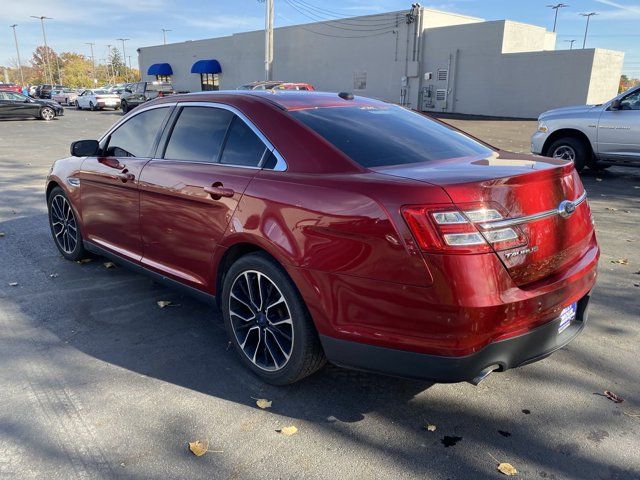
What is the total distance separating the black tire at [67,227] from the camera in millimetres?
5113

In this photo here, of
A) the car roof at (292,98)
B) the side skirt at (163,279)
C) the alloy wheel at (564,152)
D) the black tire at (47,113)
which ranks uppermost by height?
the car roof at (292,98)

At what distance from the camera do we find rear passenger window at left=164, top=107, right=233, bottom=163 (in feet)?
11.6

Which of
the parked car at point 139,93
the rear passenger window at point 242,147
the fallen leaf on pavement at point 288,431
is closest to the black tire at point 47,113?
the parked car at point 139,93

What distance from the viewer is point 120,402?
3023 mm

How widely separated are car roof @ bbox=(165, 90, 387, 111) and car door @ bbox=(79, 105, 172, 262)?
0.43m

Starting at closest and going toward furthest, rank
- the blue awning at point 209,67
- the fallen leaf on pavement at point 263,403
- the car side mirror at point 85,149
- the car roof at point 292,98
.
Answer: the fallen leaf on pavement at point 263,403 < the car roof at point 292,98 < the car side mirror at point 85,149 < the blue awning at point 209,67

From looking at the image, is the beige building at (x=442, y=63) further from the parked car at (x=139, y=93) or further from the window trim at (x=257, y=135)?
the window trim at (x=257, y=135)

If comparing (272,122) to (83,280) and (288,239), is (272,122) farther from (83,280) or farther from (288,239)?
(83,280)

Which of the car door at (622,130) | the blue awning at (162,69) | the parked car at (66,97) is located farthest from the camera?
the blue awning at (162,69)

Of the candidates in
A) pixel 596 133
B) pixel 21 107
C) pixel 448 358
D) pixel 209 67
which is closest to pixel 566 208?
pixel 448 358

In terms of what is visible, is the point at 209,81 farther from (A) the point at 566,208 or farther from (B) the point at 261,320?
(A) the point at 566,208

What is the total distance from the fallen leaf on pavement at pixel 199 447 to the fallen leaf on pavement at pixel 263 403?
1.28ft

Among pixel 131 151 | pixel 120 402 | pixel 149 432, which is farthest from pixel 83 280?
pixel 149 432

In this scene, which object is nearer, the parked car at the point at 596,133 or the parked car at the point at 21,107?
the parked car at the point at 596,133
